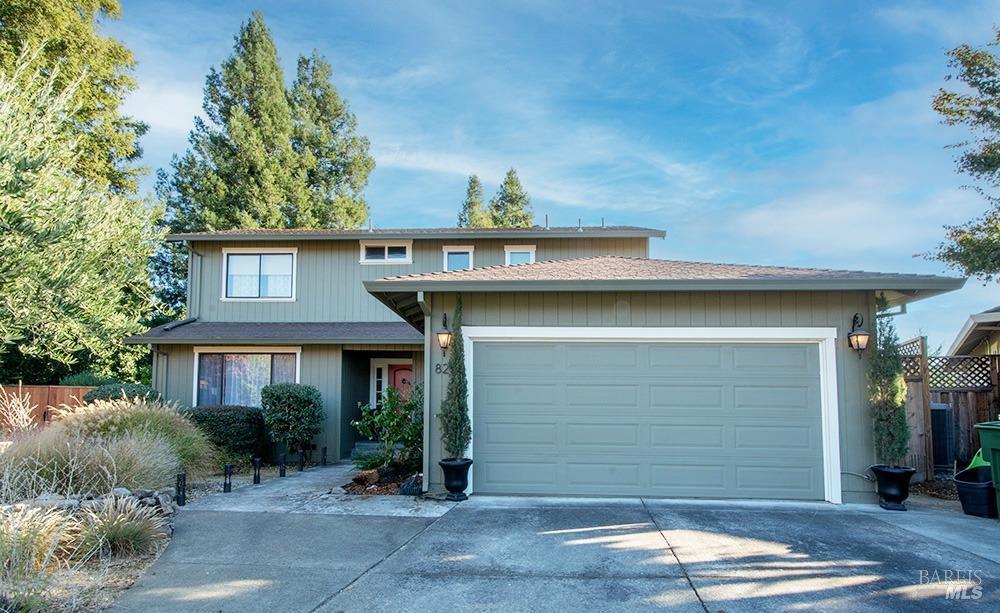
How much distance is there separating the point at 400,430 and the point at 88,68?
59.0 feet

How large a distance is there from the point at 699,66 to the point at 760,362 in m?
10.2

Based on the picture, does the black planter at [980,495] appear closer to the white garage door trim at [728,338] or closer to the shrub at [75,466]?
the white garage door trim at [728,338]

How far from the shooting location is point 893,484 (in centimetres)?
691

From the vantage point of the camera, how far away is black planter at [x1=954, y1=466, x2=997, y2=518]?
21.8 ft

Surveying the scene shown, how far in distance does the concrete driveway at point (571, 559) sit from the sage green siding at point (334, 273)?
720 cm

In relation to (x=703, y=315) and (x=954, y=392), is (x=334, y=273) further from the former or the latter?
(x=954, y=392)

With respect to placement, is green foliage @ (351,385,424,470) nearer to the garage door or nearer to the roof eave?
the garage door

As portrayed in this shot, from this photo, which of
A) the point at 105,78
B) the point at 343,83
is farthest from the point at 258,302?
the point at 343,83

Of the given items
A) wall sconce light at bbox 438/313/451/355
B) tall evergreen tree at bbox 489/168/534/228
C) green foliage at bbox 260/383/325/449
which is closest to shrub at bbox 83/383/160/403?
green foliage at bbox 260/383/325/449

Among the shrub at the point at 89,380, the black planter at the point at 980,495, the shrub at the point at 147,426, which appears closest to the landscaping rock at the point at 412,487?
the shrub at the point at 147,426

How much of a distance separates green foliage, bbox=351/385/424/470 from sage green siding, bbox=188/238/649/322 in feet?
16.6

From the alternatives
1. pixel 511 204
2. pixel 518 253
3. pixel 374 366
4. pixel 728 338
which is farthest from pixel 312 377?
pixel 511 204

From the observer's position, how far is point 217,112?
23.0 meters

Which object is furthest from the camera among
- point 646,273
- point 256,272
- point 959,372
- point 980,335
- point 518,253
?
point 256,272
